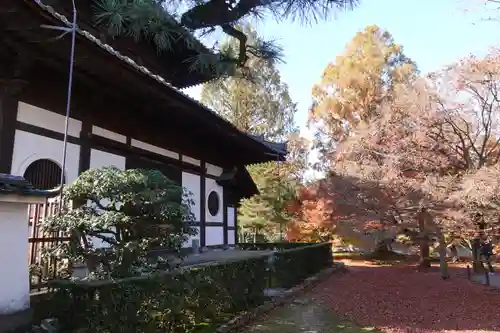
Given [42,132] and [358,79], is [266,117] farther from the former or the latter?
[42,132]

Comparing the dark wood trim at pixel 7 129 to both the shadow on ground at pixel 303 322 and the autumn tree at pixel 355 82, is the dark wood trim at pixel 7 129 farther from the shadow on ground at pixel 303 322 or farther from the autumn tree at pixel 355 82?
the autumn tree at pixel 355 82

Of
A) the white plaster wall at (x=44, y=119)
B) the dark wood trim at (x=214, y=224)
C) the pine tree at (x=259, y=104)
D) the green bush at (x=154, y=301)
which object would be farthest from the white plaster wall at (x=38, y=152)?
the pine tree at (x=259, y=104)

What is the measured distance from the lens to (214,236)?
36.6 feet

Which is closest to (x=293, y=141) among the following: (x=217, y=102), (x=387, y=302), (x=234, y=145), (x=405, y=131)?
(x=217, y=102)

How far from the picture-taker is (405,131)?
12.4 metres

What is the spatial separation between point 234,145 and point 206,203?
68.3 inches

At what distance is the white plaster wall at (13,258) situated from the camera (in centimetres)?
365

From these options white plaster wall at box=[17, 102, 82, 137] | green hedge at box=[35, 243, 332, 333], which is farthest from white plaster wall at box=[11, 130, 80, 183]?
green hedge at box=[35, 243, 332, 333]

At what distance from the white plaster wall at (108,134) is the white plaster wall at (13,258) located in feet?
10.7

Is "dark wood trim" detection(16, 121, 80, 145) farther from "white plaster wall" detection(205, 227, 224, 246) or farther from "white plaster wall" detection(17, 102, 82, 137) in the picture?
"white plaster wall" detection(205, 227, 224, 246)

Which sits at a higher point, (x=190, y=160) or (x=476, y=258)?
(x=190, y=160)

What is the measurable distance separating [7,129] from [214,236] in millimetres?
6727

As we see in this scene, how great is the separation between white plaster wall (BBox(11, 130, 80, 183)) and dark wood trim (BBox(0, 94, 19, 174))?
0.26ft

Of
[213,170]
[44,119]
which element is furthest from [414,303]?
[44,119]
